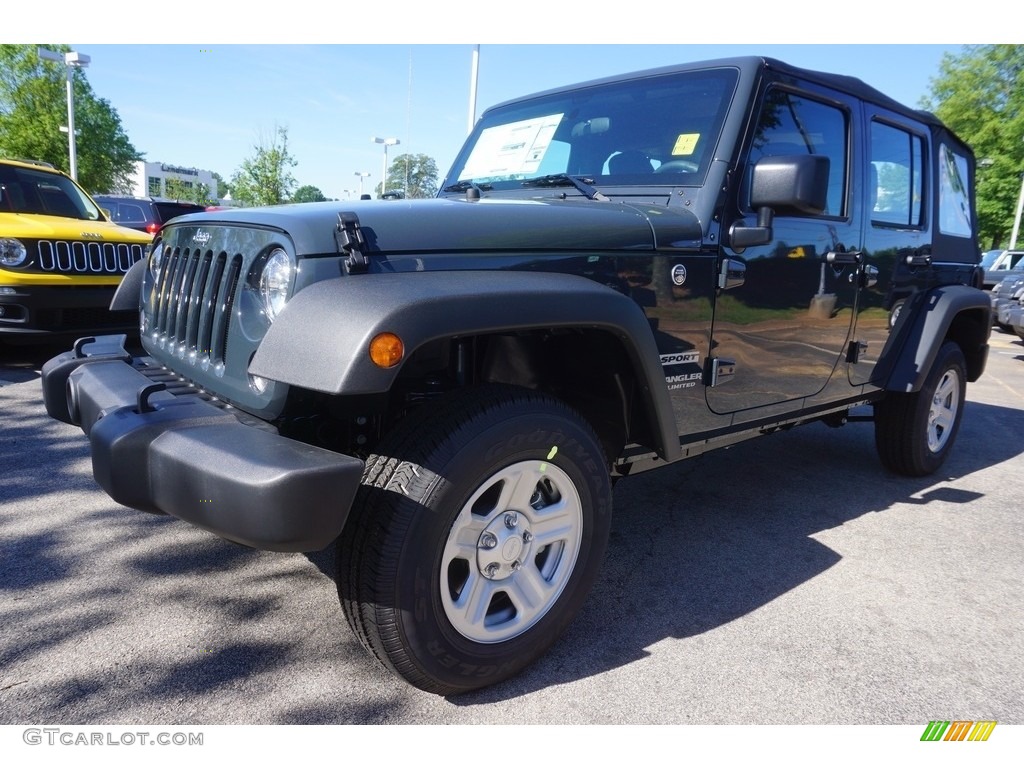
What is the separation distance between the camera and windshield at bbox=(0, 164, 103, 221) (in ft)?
21.0

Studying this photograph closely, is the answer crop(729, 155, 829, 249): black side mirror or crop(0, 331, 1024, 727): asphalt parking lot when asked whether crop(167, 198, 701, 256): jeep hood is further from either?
crop(0, 331, 1024, 727): asphalt parking lot

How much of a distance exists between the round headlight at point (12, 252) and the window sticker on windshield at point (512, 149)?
4.16m

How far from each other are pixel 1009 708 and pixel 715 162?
2022 mm

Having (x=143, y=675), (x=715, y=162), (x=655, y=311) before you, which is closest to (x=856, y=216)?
(x=715, y=162)

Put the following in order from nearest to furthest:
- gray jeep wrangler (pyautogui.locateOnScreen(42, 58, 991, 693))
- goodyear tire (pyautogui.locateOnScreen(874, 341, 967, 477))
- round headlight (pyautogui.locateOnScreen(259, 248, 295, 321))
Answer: gray jeep wrangler (pyautogui.locateOnScreen(42, 58, 991, 693)), round headlight (pyautogui.locateOnScreen(259, 248, 295, 321)), goodyear tire (pyautogui.locateOnScreen(874, 341, 967, 477))

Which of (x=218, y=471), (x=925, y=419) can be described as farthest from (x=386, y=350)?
(x=925, y=419)

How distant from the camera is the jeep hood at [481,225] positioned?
191 cm

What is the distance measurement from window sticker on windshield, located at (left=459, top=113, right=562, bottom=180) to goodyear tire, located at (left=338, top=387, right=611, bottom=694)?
141 cm

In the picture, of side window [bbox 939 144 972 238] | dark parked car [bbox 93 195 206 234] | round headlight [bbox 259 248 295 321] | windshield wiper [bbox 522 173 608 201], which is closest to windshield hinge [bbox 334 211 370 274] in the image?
round headlight [bbox 259 248 295 321]

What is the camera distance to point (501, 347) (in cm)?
235

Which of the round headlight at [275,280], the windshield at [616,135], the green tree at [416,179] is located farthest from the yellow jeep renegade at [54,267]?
the round headlight at [275,280]

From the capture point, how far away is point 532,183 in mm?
2943

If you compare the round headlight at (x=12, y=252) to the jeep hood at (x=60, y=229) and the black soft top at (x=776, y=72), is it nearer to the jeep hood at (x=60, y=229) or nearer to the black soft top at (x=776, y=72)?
the jeep hood at (x=60, y=229)

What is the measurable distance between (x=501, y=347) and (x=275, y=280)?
759 millimetres
